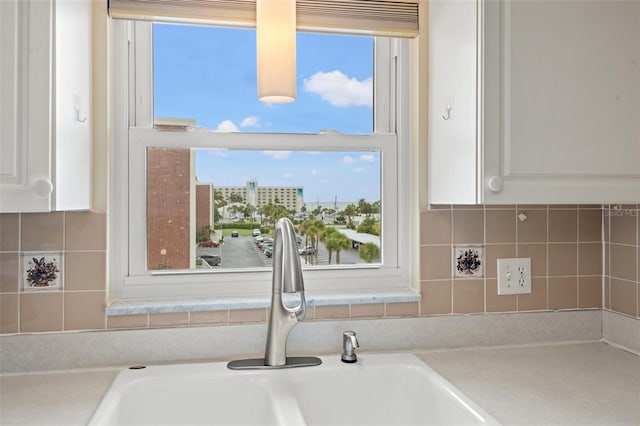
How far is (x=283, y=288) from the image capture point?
1.36m

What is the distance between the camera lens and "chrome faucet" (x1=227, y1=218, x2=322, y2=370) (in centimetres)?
135

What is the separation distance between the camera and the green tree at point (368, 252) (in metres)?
1.74

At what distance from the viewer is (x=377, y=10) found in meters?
1.58

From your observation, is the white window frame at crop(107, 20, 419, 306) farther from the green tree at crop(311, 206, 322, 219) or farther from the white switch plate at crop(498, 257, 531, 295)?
the white switch plate at crop(498, 257, 531, 295)

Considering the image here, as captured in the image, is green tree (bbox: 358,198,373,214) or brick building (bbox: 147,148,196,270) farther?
green tree (bbox: 358,198,373,214)

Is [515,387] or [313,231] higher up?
[313,231]

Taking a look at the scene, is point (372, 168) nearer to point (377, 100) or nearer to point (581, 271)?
point (377, 100)

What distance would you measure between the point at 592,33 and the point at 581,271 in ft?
2.63

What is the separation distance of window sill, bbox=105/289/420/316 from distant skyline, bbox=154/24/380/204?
1.10ft

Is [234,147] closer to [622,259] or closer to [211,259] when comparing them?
[211,259]

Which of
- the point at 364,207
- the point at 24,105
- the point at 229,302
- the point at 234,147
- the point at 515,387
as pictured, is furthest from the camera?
the point at 364,207

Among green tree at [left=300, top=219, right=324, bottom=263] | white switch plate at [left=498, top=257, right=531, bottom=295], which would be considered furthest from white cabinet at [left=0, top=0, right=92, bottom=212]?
white switch plate at [left=498, top=257, right=531, bottom=295]

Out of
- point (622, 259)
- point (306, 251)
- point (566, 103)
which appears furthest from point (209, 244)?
point (622, 259)

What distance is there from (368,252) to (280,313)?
467 mm
